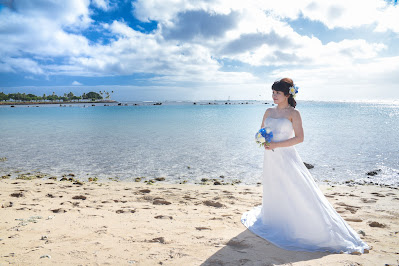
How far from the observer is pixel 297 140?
4.95 meters

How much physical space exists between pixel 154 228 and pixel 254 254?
6.90 feet

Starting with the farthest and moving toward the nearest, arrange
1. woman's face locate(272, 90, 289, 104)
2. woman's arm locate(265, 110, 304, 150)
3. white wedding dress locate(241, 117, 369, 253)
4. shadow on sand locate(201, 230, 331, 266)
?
1. woman's face locate(272, 90, 289, 104)
2. woman's arm locate(265, 110, 304, 150)
3. white wedding dress locate(241, 117, 369, 253)
4. shadow on sand locate(201, 230, 331, 266)

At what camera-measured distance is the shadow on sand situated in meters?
4.14

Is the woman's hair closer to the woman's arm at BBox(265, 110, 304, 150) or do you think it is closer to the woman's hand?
the woman's arm at BBox(265, 110, 304, 150)

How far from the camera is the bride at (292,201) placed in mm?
4730

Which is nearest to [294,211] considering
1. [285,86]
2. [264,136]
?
[264,136]

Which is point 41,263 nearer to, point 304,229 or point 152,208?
point 152,208

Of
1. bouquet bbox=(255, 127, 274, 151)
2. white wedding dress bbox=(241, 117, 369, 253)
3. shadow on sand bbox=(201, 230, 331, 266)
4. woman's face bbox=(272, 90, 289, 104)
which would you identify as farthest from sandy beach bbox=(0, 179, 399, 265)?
woman's face bbox=(272, 90, 289, 104)

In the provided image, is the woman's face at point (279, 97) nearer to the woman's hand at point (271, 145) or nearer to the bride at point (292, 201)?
the bride at point (292, 201)

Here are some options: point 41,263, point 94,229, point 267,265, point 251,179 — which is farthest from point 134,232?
point 251,179

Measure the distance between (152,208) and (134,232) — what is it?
1.71m

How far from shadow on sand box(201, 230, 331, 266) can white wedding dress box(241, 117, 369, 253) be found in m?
0.19

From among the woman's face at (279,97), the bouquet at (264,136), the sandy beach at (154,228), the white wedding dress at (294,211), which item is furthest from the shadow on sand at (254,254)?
the woman's face at (279,97)

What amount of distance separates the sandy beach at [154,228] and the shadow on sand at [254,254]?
2 cm
